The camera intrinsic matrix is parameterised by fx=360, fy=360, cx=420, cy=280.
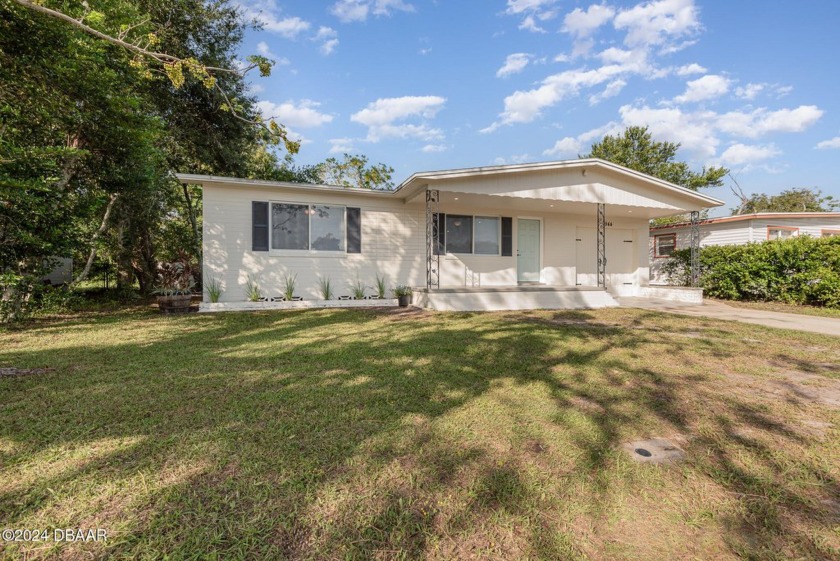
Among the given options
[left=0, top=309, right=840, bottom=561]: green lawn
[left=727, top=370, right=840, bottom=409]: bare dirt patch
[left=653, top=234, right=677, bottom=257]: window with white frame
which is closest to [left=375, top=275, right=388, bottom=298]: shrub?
[left=0, top=309, right=840, bottom=561]: green lawn

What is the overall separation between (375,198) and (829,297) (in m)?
11.6

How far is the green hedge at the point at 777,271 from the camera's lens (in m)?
9.00

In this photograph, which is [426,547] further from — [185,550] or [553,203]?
[553,203]

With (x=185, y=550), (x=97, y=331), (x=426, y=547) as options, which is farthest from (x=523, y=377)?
(x=97, y=331)

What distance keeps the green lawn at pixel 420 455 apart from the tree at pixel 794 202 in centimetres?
3798

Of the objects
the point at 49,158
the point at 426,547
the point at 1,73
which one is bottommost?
the point at 426,547

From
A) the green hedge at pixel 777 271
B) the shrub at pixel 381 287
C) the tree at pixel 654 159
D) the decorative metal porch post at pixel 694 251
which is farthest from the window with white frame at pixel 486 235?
the tree at pixel 654 159

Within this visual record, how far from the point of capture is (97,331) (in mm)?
5738

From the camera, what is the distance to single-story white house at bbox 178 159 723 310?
8.32 meters

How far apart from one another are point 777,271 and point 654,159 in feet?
59.4

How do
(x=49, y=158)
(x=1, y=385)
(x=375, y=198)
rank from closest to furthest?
(x=1, y=385), (x=49, y=158), (x=375, y=198)

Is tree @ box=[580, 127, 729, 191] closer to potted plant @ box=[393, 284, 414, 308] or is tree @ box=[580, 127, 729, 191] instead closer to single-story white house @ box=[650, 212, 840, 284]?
single-story white house @ box=[650, 212, 840, 284]

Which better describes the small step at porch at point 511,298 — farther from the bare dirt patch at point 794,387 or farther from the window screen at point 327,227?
the bare dirt patch at point 794,387

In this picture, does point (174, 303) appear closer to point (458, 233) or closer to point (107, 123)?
point (107, 123)
